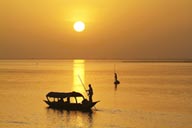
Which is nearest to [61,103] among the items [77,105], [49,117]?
[77,105]

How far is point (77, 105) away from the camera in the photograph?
34.4m

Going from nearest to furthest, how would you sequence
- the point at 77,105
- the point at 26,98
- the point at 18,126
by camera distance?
1. the point at 18,126
2. the point at 77,105
3. the point at 26,98

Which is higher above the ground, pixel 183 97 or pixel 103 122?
pixel 183 97

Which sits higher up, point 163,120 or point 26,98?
point 26,98

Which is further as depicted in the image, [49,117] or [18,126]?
[49,117]

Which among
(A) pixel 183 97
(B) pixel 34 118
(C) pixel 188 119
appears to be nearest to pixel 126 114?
(C) pixel 188 119

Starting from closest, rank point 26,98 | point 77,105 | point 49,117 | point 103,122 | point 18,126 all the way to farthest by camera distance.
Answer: point 18,126
point 103,122
point 49,117
point 77,105
point 26,98

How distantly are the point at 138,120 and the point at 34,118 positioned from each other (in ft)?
24.2

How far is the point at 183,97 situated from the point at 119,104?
31.2 feet

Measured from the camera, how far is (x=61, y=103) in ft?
116

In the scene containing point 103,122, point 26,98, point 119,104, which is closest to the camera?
point 103,122

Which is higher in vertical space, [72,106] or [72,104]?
[72,104]

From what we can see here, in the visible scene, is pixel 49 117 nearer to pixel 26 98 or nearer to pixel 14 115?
pixel 14 115

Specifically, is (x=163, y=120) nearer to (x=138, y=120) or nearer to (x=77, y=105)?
(x=138, y=120)
